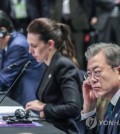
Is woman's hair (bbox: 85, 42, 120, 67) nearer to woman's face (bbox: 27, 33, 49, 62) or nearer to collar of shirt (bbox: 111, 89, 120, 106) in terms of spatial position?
collar of shirt (bbox: 111, 89, 120, 106)

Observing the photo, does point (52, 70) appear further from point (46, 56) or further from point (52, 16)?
point (52, 16)

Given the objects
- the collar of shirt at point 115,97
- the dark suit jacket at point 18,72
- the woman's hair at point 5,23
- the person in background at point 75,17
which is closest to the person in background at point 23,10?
the person in background at point 75,17

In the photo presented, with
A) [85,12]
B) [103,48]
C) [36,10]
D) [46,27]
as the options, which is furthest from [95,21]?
[103,48]

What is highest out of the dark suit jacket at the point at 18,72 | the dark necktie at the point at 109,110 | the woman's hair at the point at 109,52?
the woman's hair at the point at 109,52

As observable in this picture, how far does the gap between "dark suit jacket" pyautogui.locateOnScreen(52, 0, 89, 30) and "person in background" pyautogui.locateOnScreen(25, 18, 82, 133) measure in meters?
3.43

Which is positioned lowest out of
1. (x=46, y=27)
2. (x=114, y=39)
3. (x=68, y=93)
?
(x=114, y=39)

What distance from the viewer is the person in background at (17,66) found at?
15.3ft

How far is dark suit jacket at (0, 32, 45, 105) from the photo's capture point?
465cm

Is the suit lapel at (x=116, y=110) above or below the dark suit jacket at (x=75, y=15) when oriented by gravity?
above

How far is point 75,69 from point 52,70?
16 centimetres

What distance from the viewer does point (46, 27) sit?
417 centimetres

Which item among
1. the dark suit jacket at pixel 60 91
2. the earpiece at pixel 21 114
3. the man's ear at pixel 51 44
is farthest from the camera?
the man's ear at pixel 51 44

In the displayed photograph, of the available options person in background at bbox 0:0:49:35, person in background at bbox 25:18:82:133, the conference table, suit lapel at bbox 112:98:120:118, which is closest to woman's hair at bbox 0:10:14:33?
person in background at bbox 25:18:82:133

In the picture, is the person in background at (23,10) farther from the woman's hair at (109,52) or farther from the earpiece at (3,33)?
the woman's hair at (109,52)
